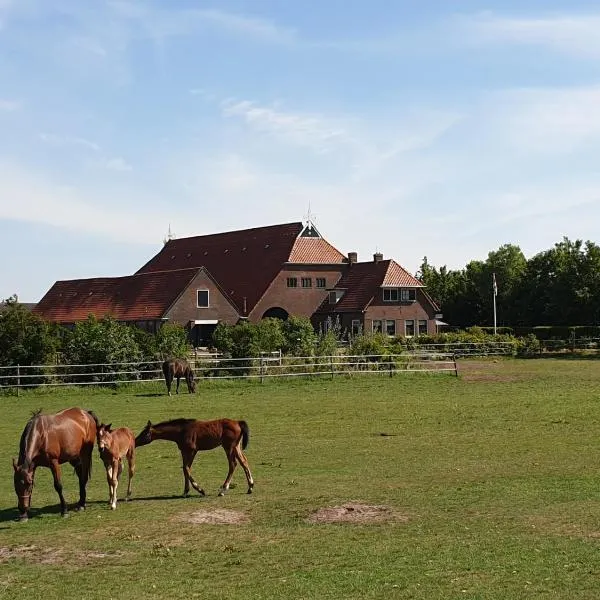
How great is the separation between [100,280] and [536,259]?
133 feet

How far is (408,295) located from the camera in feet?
228

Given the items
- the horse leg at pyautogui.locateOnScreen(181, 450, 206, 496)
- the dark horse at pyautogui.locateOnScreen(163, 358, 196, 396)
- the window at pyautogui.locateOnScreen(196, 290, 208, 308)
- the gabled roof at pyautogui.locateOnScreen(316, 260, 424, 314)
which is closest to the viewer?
the horse leg at pyautogui.locateOnScreen(181, 450, 206, 496)

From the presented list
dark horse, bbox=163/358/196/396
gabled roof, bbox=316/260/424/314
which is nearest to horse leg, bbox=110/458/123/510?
dark horse, bbox=163/358/196/396

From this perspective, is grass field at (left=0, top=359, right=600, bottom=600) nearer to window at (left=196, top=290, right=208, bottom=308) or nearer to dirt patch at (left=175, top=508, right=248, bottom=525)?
dirt patch at (left=175, top=508, right=248, bottom=525)

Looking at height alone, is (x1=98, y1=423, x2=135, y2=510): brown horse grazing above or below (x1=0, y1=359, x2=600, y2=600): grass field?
above

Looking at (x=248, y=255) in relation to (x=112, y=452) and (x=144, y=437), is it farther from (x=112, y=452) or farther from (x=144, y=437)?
(x=112, y=452)

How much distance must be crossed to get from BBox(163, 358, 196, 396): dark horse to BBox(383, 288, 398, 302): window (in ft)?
121

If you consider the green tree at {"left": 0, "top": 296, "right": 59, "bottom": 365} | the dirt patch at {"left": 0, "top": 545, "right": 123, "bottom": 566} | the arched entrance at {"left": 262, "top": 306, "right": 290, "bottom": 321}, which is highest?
the arched entrance at {"left": 262, "top": 306, "right": 290, "bottom": 321}

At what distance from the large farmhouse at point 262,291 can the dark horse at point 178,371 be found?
25.5m

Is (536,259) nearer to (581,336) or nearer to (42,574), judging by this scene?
(581,336)

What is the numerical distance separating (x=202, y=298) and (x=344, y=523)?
48896mm

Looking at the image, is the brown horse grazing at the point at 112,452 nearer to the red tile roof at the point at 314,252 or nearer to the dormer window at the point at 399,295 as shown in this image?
the dormer window at the point at 399,295

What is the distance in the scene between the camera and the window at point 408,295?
227 ft

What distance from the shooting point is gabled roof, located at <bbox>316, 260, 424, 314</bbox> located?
68.3m
